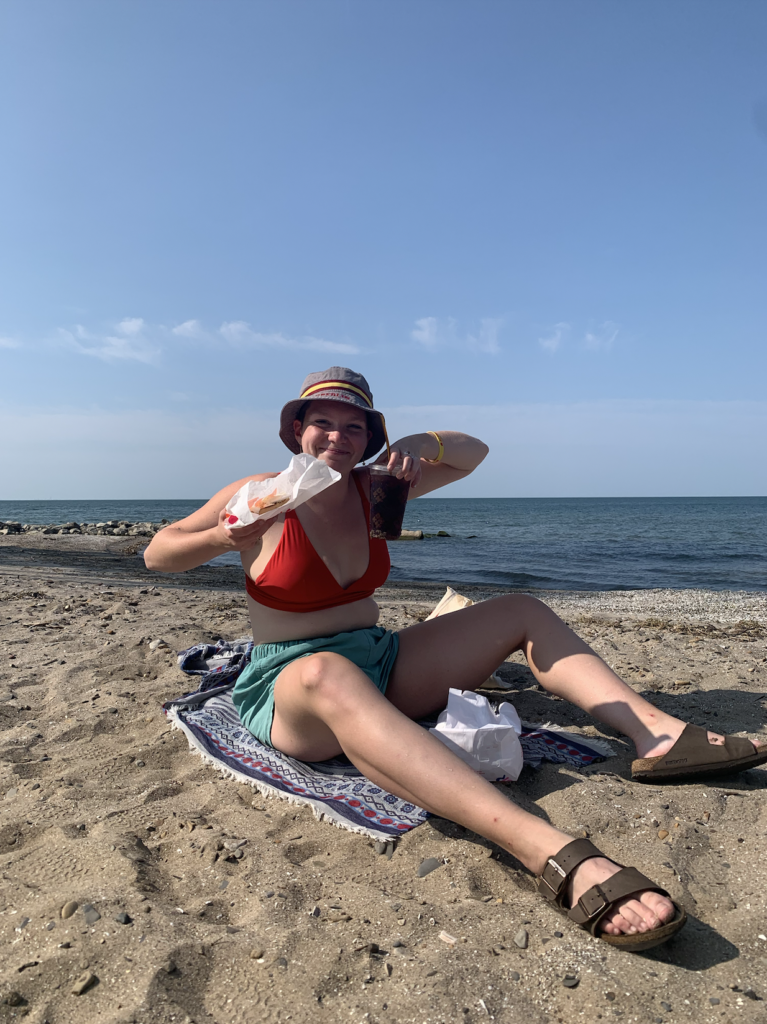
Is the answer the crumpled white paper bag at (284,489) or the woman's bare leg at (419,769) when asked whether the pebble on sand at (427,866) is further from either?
the crumpled white paper bag at (284,489)

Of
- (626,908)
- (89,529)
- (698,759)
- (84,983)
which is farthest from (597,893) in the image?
(89,529)

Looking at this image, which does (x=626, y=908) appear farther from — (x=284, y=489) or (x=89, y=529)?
(x=89, y=529)

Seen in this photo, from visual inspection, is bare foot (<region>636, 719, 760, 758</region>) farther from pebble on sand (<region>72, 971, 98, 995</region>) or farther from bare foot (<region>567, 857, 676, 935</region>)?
pebble on sand (<region>72, 971, 98, 995</region>)

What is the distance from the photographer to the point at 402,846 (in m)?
2.14

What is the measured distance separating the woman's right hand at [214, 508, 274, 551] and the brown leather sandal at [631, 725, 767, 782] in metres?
1.72

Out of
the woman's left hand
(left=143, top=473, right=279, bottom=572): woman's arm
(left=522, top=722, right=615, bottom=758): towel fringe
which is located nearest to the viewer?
(left=143, top=473, right=279, bottom=572): woman's arm

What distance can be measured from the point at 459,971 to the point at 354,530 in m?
1.73

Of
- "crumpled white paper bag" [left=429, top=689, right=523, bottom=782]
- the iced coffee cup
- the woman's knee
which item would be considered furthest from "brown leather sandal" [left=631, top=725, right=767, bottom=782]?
the iced coffee cup

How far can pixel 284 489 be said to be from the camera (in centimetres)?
228

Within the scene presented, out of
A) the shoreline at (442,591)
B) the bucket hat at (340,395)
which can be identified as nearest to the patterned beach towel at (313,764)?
the bucket hat at (340,395)

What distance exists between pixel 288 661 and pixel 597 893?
1.47 metres

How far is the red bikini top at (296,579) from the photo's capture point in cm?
264

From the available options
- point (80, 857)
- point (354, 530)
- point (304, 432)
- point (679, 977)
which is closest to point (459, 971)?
point (679, 977)

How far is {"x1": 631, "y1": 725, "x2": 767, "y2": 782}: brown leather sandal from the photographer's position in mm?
2418
